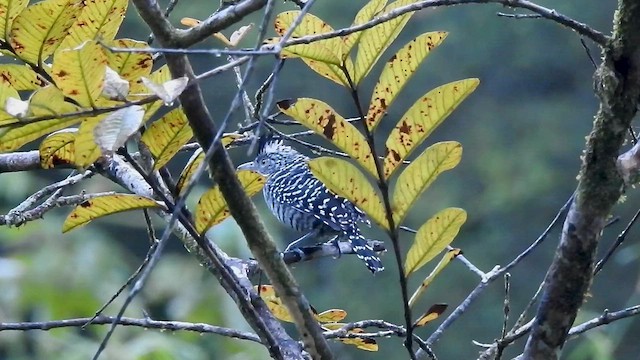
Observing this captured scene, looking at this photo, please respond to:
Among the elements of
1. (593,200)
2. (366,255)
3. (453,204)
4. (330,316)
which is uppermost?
(593,200)

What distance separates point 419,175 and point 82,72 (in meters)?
0.35

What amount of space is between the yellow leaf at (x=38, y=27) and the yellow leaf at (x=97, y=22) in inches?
1.8

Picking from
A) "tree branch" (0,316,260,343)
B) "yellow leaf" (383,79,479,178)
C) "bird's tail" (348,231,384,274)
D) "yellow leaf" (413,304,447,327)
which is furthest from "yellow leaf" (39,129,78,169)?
"bird's tail" (348,231,384,274)

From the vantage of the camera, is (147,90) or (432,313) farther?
(432,313)

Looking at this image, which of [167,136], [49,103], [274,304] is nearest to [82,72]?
[49,103]

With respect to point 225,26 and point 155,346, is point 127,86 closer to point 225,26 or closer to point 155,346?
point 225,26

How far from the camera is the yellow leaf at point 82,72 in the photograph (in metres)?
0.86

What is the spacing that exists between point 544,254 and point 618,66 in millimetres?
8131

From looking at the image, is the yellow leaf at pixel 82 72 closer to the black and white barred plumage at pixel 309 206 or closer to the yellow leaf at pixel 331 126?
the yellow leaf at pixel 331 126

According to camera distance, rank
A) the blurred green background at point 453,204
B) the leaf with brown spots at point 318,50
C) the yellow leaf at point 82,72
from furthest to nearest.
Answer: the blurred green background at point 453,204 → the leaf with brown spots at point 318,50 → the yellow leaf at point 82,72

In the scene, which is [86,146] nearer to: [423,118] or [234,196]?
[234,196]

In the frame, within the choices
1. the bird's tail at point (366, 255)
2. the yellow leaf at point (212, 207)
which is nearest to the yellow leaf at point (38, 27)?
the yellow leaf at point (212, 207)

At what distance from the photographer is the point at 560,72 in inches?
420

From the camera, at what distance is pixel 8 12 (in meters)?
1.00
